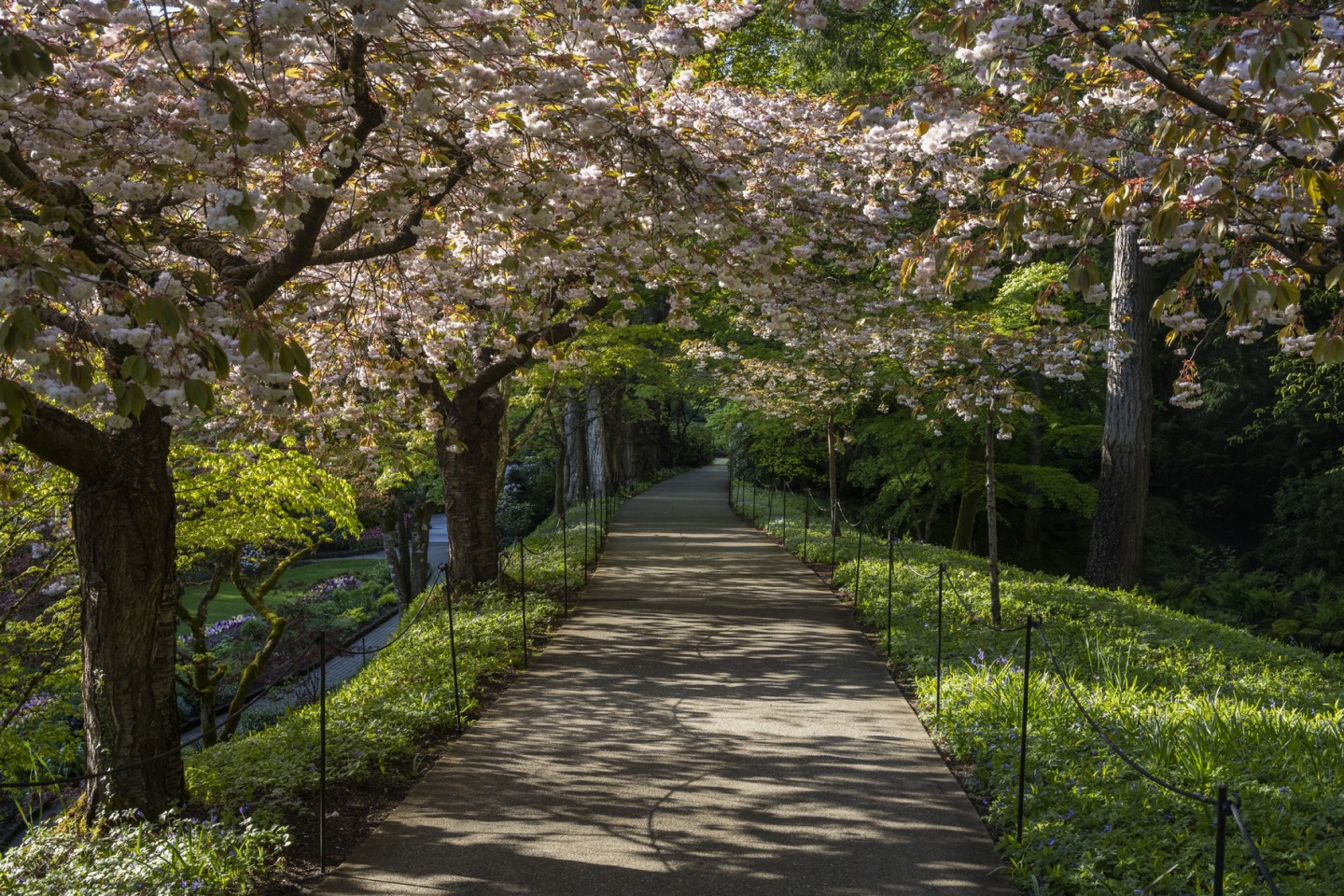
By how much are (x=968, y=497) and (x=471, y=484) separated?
1010 cm

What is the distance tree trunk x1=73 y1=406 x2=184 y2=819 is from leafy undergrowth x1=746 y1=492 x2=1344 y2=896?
14.8ft

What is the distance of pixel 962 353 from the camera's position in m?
9.22

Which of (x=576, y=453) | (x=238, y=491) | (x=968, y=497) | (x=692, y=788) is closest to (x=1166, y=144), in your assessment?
(x=692, y=788)

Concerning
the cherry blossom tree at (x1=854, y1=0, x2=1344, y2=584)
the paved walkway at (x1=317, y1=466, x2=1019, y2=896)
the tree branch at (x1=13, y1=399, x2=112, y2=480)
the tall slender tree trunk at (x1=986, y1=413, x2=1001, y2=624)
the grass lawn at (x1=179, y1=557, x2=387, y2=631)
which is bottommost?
the grass lawn at (x1=179, y1=557, x2=387, y2=631)

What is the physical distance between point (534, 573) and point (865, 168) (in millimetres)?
6748

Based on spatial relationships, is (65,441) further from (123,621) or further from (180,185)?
(180,185)

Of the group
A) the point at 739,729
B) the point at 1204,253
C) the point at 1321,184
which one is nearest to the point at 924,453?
the point at 739,729

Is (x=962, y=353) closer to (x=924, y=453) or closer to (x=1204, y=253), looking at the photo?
(x=1204, y=253)

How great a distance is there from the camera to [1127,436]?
Result: 12.0 metres

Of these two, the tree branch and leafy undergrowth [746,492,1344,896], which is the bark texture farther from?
the tree branch

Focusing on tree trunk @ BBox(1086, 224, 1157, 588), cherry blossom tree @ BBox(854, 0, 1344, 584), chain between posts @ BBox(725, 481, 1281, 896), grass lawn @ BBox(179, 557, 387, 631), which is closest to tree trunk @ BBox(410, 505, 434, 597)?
grass lawn @ BBox(179, 557, 387, 631)

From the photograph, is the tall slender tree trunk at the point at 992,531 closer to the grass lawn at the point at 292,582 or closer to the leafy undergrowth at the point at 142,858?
the leafy undergrowth at the point at 142,858

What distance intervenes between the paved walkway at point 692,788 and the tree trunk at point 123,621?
4.43ft

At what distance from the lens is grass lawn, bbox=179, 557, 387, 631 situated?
2547 centimetres
